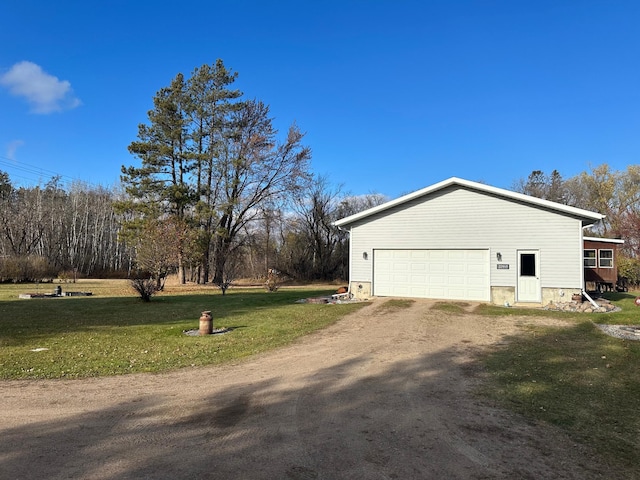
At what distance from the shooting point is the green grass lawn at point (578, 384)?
399cm

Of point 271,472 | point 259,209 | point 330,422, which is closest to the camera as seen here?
point 271,472

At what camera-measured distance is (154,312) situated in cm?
1316

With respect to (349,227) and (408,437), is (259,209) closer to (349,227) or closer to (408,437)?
(349,227)

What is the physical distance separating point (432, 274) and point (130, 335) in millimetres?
10742

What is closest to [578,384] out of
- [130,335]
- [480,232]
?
[130,335]

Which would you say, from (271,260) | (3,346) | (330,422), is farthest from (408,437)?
(271,260)

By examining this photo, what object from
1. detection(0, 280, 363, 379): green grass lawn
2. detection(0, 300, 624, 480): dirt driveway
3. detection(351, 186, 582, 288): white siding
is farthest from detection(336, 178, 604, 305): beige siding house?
detection(0, 300, 624, 480): dirt driveway

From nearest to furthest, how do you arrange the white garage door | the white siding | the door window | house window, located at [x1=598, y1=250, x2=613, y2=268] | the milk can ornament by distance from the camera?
the milk can ornament, the white siding, the door window, the white garage door, house window, located at [x1=598, y1=250, x2=613, y2=268]

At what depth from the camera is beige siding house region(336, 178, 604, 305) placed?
13.9 meters

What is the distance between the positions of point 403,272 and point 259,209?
678 inches

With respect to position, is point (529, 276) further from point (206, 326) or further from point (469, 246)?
point (206, 326)

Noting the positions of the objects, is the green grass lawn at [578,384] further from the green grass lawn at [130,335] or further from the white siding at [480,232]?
the white siding at [480,232]

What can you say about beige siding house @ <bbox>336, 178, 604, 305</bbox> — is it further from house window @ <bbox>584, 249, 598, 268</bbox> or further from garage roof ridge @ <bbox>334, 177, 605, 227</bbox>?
house window @ <bbox>584, 249, 598, 268</bbox>

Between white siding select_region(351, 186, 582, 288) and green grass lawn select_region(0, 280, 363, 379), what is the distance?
134 inches
